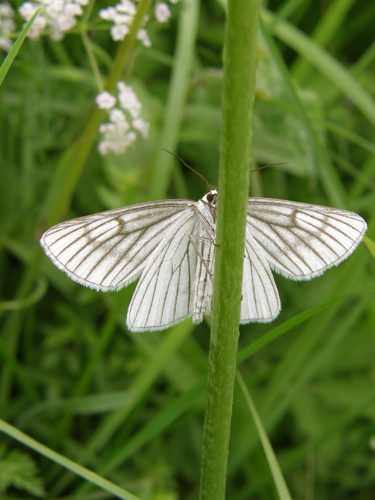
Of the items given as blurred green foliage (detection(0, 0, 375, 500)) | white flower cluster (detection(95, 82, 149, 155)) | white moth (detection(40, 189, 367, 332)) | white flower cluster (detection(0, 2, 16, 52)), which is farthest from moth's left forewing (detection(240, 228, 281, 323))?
white flower cluster (detection(0, 2, 16, 52))

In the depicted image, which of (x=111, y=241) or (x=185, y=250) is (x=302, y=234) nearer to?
(x=185, y=250)

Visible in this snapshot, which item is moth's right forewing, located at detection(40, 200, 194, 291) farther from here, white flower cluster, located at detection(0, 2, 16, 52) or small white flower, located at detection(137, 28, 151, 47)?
white flower cluster, located at detection(0, 2, 16, 52)

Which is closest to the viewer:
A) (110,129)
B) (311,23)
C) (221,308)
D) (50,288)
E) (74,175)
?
(221,308)

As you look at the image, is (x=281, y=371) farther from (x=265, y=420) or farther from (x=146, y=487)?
(x=146, y=487)

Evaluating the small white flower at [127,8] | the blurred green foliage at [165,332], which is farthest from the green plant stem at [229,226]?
the small white flower at [127,8]

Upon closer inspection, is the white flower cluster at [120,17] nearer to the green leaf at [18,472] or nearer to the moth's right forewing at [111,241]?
the moth's right forewing at [111,241]

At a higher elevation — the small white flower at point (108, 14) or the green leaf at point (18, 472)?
the small white flower at point (108, 14)

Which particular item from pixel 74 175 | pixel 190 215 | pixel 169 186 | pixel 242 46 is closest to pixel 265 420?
pixel 190 215
